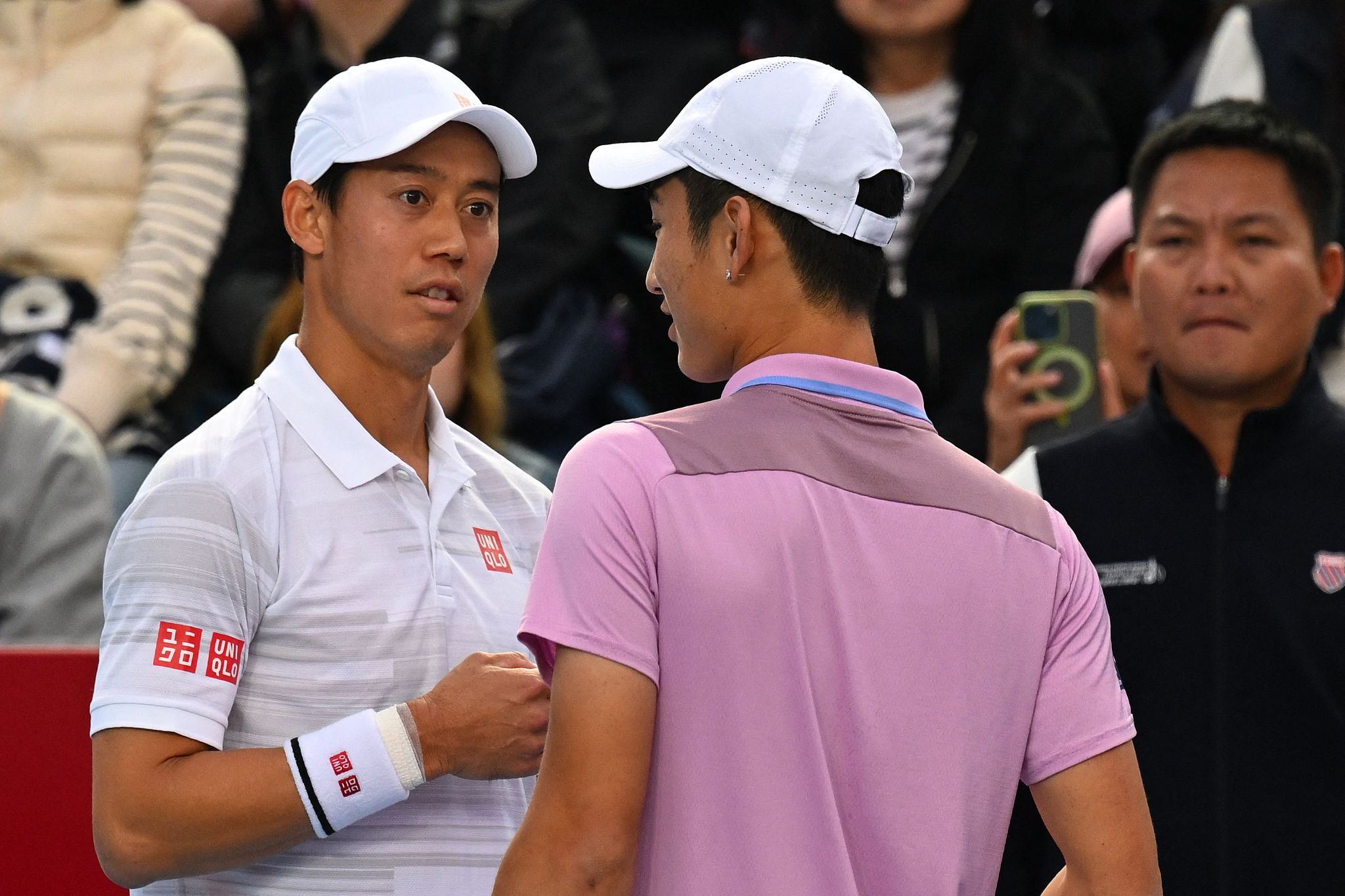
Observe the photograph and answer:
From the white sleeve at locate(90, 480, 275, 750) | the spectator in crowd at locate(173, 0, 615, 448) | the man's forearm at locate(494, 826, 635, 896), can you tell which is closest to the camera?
the man's forearm at locate(494, 826, 635, 896)

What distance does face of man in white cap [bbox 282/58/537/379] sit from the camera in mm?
2338

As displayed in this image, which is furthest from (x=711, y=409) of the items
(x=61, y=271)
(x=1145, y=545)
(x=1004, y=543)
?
(x=61, y=271)

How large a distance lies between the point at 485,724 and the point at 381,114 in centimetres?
84

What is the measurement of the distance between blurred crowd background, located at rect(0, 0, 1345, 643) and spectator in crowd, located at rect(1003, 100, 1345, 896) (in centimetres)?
110

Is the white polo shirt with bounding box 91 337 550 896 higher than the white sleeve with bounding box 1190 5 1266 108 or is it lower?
lower

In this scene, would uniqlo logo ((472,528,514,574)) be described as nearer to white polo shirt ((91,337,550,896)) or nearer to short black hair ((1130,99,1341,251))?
white polo shirt ((91,337,550,896))

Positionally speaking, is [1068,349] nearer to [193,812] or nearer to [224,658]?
[224,658]

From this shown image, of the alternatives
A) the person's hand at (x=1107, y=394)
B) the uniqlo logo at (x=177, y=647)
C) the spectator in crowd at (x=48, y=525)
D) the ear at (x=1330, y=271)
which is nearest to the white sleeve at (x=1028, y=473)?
the person's hand at (x=1107, y=394)

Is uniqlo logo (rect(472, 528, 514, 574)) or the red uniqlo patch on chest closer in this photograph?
the red uniqlo patch on chest

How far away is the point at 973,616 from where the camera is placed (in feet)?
6.39

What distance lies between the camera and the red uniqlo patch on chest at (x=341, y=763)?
208 centimetres

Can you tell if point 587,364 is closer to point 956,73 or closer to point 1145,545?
point 956,73

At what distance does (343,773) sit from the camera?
2.08 metres

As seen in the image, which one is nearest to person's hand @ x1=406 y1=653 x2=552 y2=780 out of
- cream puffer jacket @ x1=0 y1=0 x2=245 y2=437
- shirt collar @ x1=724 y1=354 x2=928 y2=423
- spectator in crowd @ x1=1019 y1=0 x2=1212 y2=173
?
shirt collar @ x1=724 y1=354 x2=928 y2=423
